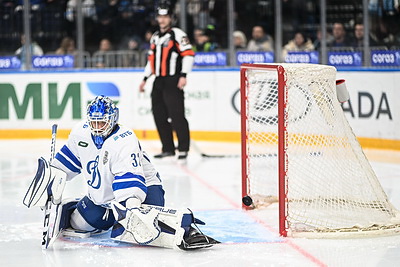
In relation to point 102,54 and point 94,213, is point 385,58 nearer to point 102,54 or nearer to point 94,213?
→ point 102,54

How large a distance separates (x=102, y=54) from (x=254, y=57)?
5.90 ft

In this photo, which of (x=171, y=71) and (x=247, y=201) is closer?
(x=247, y=201)

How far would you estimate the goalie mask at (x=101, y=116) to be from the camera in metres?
4.68

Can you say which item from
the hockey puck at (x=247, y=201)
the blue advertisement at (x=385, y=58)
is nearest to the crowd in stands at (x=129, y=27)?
→ the blue advertisement at (x=385, y=58)

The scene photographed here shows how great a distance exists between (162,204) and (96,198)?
354mm

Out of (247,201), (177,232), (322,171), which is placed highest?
(322,171)

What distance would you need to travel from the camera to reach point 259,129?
771 centimetres

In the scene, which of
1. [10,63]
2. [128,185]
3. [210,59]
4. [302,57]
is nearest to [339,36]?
[302,57]

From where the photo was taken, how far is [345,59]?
9656 millimetres

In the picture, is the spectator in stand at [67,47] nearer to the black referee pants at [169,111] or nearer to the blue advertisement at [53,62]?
the blue advertisement at [53,62]

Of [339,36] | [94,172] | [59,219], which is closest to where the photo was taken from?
[94,172]

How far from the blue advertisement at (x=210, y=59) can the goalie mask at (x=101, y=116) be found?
5.65 metres

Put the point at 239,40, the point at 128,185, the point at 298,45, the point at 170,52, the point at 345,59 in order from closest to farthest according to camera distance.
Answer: the point at 128,185 < the point at 170,52 < the point at 345,59 < the point at 298,45 < the point at 239,40

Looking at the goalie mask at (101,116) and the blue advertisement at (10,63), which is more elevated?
the goalie mask at (101,116)
